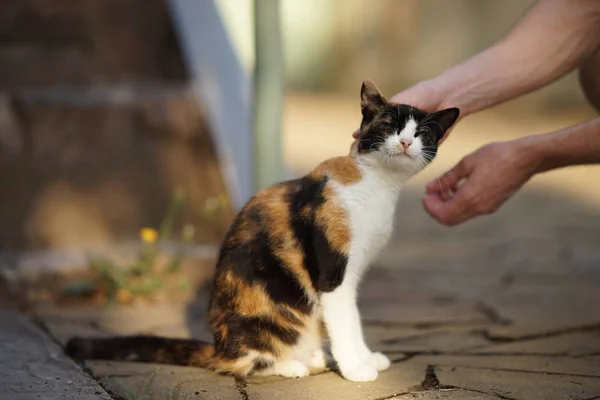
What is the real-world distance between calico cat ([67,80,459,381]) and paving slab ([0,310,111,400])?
0.35 metres

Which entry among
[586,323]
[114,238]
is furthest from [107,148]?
[586,323]

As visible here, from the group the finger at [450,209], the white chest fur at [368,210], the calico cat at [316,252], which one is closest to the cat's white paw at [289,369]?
the calico cat at [316,252]

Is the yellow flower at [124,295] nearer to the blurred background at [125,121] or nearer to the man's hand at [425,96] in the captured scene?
the blurred background at [125,121]

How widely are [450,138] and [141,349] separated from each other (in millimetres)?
5653

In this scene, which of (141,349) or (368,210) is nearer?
(368,210)

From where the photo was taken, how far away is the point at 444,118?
2.12 m

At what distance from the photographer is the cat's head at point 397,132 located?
2.06m

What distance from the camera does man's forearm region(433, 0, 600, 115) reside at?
253 cm

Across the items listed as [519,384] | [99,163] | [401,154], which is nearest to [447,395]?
[519,384]

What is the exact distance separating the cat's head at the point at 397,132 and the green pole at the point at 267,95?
948 millimetres

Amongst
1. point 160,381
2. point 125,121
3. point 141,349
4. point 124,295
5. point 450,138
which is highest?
point 450,138

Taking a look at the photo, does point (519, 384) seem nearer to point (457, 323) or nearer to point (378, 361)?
point (378, 361)

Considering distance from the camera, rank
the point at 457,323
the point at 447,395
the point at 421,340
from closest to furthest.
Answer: the point at 447,395 < the point at 421,340 < the point at 457,323

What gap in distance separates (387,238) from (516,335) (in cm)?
74
